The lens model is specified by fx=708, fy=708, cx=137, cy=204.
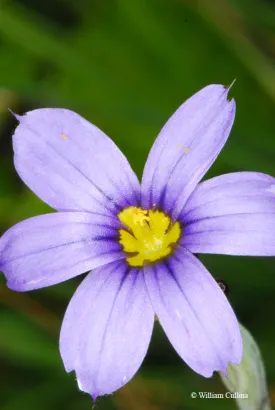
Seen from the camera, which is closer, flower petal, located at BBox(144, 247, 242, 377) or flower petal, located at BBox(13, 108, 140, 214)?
flower petal, located at BBox(144, 247, 242, 377)

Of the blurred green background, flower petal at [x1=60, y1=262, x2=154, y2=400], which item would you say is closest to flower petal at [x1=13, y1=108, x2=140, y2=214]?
flower petal at [x1=60, y1=262, x2=154, y2=400]

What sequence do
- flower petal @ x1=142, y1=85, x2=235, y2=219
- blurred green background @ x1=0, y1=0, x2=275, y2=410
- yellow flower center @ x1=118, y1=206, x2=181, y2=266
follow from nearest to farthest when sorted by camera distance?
flower petal @ x1=142, y1=85, x2=235, y2=219 < yellow flower center @ x1=118, y1=206, x2=181, y2=266 < blurred green background @ x1=0, y1=0, x2=275, y2=410

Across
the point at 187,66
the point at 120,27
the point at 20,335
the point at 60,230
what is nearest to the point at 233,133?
the point at 187,66

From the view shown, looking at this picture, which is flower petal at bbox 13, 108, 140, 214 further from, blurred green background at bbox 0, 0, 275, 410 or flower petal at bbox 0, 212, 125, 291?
blurred green background at bbox 0, 0, 275, 410

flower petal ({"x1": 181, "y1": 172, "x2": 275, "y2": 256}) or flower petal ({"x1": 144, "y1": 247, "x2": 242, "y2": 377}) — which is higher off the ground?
flower petal ({"x1": 181, "y1": 172, "x2": 275, "y2": 256})

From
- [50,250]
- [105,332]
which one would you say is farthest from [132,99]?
[105,332]

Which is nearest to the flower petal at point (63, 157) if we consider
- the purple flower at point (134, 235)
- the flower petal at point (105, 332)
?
the purple flower at point (134, 235)

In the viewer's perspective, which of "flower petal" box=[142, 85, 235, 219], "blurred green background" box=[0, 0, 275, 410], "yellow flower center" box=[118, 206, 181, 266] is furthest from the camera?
"blurred green background" box=[0, 0, 275, 410]

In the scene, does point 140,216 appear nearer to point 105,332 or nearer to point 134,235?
point 134,235

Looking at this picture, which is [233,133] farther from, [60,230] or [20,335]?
[60,230]
